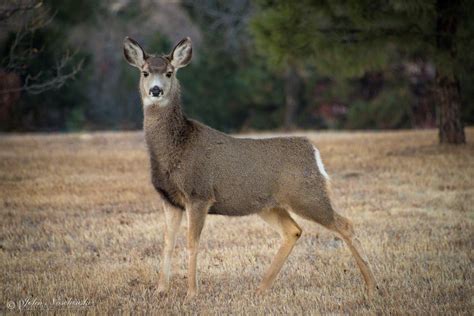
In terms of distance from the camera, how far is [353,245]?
25.8 ft

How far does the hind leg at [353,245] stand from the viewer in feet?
25.3

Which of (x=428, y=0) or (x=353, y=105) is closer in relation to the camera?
(x=428, y=0)

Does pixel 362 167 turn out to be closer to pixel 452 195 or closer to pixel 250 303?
pixel 452 195

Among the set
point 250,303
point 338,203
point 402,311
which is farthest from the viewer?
point 338,203

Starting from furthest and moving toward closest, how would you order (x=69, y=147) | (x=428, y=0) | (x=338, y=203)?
(x=69, y=147), (x=428, y=0), (x=338, y=203)

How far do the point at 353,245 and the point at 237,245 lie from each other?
7.19ft

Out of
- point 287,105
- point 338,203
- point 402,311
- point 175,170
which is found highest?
point 175,170

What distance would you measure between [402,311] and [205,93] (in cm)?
2255

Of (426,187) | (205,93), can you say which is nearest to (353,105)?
(205,93)

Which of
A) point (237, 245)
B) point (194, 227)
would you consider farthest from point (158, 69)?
point (237, 245)

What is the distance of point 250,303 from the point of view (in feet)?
23.7

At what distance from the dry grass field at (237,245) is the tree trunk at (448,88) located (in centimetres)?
48

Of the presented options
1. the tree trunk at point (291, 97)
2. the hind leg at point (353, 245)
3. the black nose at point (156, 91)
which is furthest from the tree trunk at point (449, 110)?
the tree trunk at point (291, 97)

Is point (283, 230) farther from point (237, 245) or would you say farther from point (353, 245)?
point (237, 245)
